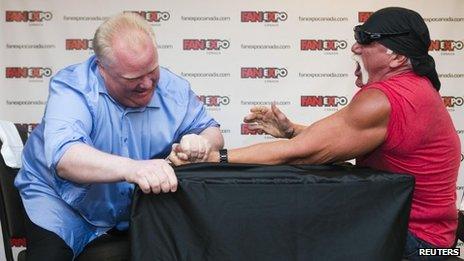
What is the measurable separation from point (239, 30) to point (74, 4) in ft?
3.69

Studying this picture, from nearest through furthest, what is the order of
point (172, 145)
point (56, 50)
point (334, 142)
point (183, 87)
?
1. point (334, 142)
2. point (172, 145)
3. point (183, 87)
4. point (56, 50)

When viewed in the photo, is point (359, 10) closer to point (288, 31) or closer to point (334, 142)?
point (288, 31)

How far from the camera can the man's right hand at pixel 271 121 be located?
2162mm

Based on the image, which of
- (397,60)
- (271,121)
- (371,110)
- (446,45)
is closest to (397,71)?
(397,60)

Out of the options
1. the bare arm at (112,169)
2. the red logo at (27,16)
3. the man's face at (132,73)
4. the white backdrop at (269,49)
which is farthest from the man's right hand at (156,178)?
the red logo at (27,16)

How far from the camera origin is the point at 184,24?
11.6 feet

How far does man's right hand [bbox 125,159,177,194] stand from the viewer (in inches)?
46.5

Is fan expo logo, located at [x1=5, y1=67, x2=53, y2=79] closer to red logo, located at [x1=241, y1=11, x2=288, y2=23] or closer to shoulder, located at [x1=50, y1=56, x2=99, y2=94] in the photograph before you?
red logo, located at [x1=241, y1=11, x2=288, y2=23]

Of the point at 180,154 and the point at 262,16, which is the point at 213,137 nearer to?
the point at 180,154

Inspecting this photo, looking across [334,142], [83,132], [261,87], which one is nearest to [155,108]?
Result: [83,132]

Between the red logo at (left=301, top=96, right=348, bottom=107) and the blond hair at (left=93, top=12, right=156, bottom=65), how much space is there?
7.10 ft

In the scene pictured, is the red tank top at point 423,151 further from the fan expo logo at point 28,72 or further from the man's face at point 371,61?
the fan expo logo at point 28,72

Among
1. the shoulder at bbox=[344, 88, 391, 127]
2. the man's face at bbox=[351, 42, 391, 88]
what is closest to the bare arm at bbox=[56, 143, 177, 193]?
the shoulder at bbox=[344, 88, 391, 127]

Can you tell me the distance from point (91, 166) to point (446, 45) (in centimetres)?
298
